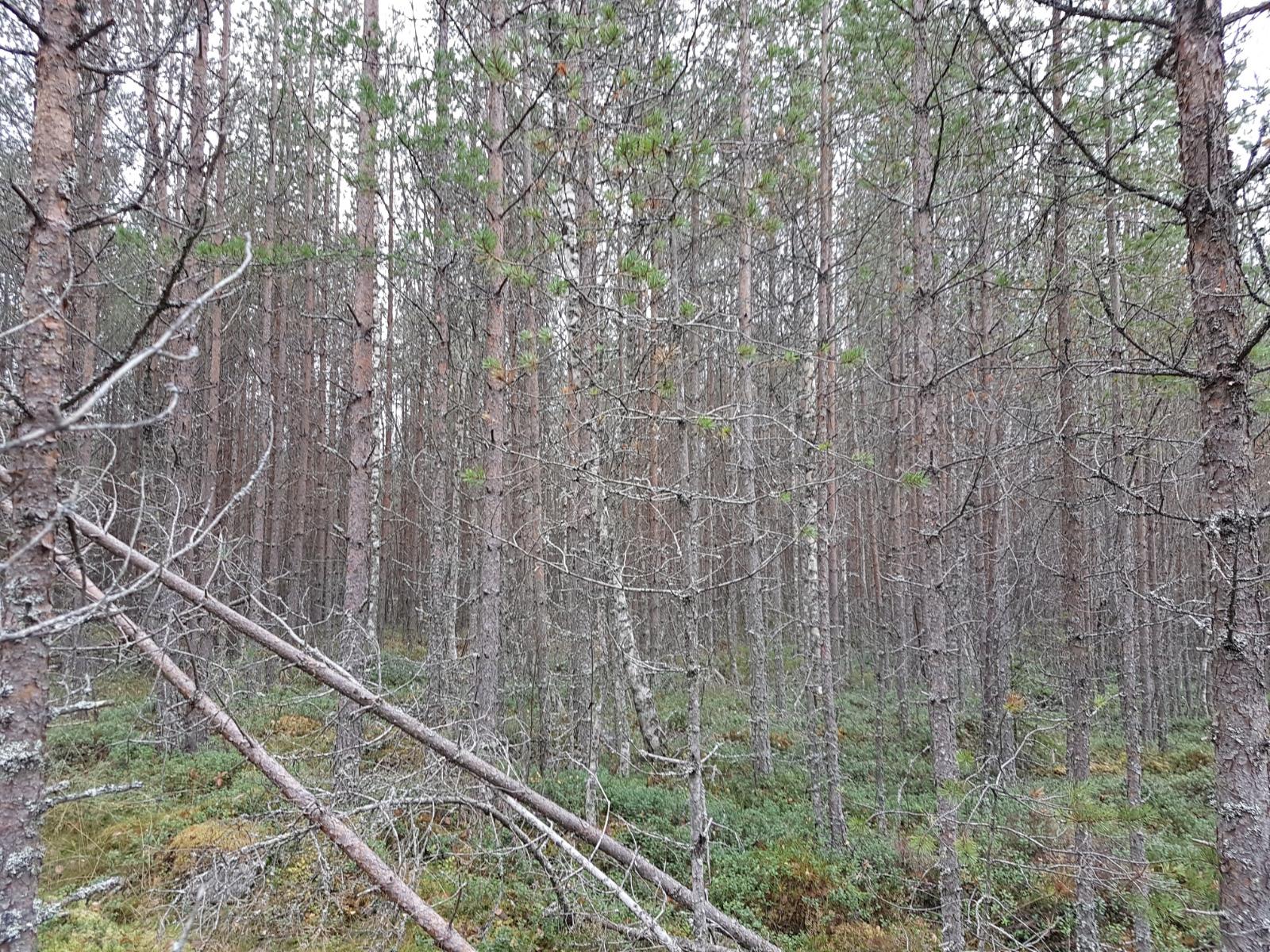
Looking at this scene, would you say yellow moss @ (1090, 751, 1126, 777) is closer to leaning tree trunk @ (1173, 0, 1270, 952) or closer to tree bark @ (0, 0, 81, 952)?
leaning tree trunk @ (1173, 0, 1270, 952)

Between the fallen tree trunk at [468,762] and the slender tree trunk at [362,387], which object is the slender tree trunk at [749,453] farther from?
the slender tree trunk at [362,387]

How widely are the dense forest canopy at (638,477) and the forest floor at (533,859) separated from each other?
66 millimetres

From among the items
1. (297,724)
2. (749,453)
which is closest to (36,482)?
(749,453)

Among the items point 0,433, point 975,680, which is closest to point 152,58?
point 0,433

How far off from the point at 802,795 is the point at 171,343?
961 centimetres

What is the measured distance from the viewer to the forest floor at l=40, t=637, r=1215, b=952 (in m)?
3.62

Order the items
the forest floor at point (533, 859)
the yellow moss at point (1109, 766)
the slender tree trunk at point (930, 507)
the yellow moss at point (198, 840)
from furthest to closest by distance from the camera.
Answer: the yellow moss at point (1109, 766)
the yellow moss at point (198, 840)
the slender tree trunk at point (930, 507)
the forest floor at point (533, 859)

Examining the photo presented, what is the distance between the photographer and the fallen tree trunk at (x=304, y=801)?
2.86 m

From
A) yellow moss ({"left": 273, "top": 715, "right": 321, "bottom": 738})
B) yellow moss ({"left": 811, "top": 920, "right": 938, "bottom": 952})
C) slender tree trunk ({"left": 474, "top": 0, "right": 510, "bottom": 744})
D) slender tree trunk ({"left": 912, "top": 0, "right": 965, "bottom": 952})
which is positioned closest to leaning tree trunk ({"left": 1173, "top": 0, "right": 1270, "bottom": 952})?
slender tree trunk ({"left": 912, "top": 0, "right": 965, "bottom": 952})

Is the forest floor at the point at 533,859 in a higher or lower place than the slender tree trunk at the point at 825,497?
lower

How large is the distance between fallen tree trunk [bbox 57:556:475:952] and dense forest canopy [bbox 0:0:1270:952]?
0.03m

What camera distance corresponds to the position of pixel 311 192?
12.8 m

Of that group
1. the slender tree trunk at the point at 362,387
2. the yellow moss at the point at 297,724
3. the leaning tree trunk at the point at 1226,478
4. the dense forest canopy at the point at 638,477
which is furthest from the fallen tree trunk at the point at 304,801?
the yellow moss at the point at 297,724

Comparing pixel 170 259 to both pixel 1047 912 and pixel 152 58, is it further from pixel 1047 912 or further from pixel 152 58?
pixel 1047 912
